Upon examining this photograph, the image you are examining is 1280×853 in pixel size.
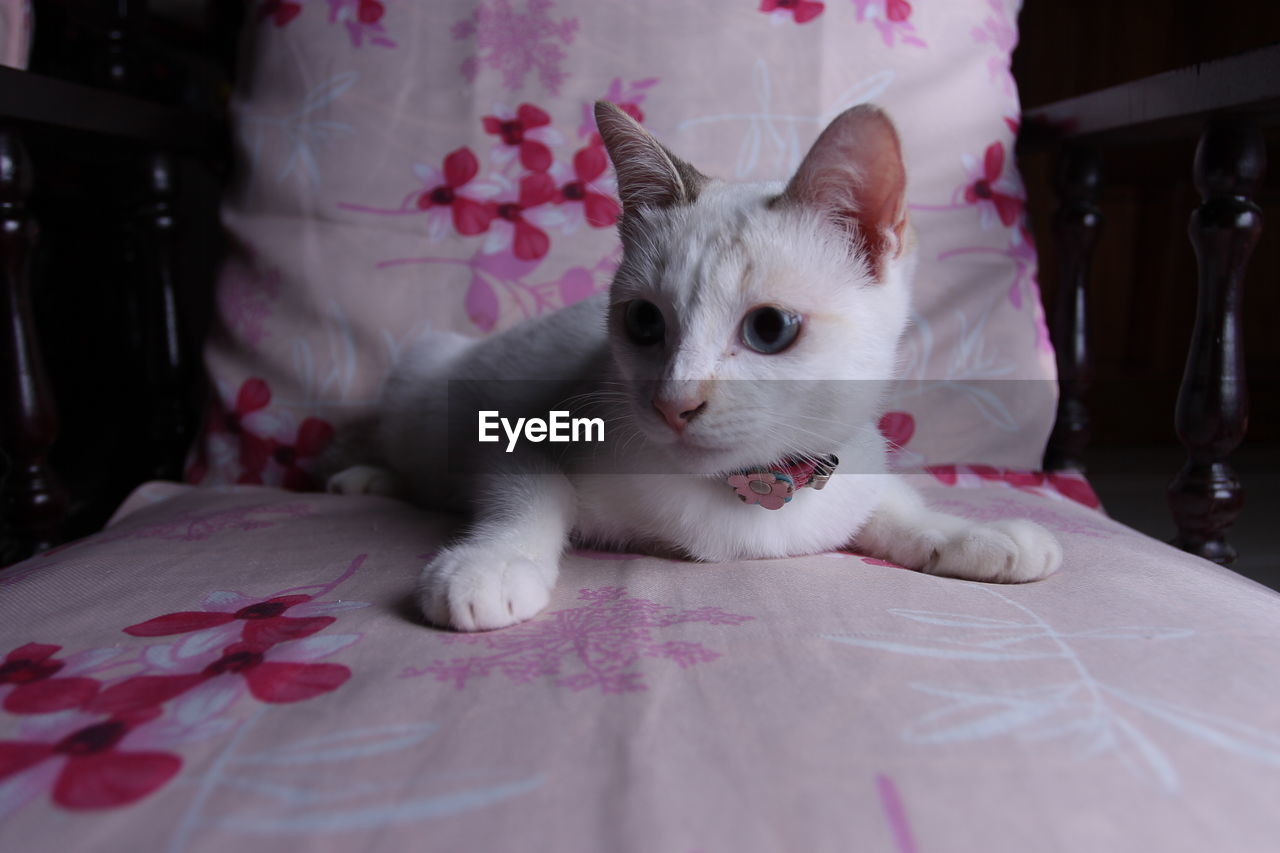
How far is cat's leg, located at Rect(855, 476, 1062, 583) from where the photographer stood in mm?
880

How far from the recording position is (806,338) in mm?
852

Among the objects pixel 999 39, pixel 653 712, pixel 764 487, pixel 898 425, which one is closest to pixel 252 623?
pixel 653 712

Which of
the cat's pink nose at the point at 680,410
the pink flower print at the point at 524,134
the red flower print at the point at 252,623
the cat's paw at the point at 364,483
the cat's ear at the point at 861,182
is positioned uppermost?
the pink flower print at the point at 524,134

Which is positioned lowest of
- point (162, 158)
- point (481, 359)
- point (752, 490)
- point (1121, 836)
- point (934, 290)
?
point (1121, 836)

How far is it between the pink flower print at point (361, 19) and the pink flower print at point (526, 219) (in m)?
0.33

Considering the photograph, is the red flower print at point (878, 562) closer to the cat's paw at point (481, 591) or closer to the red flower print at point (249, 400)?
the cat's paw at point (481, 591)

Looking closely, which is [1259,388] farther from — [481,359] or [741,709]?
[741,709]

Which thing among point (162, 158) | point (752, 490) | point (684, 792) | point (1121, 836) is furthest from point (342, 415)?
point (1121, 836)

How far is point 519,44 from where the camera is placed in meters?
1.43

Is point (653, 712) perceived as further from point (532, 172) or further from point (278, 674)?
point (532, 172)

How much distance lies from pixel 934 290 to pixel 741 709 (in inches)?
39.2

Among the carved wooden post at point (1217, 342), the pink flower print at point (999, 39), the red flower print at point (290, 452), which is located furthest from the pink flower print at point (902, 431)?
the red flower print at point (290, 452)

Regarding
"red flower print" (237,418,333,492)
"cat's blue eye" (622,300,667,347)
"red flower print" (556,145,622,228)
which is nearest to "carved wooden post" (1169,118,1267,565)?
"cat's blue eye" (622,300,667,347)

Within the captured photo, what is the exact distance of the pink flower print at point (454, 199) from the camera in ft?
4.66
